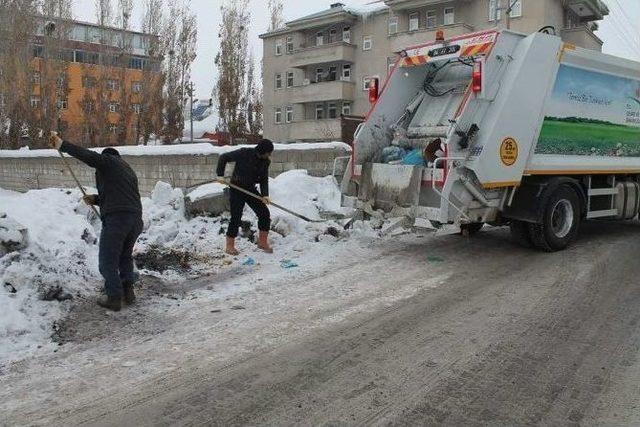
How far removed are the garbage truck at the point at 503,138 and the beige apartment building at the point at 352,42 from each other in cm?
2023

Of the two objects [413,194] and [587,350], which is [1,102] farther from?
[587,350]

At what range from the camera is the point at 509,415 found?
3275mm

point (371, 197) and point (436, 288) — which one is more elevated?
point (371, 197)

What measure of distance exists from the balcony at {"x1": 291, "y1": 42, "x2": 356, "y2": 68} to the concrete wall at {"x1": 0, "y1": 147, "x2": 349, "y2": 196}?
20791 mm

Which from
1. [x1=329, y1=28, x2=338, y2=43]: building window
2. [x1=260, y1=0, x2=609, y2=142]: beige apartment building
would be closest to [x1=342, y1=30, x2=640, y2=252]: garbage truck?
[x1=260, y1=0, x2=609, y2=142]: beige apartment building

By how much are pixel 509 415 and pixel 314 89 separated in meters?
35.0

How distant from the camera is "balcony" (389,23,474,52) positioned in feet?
96.4

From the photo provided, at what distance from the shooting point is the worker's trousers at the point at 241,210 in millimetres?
7543

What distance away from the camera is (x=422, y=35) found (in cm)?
3095

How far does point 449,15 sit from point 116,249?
29843 mm

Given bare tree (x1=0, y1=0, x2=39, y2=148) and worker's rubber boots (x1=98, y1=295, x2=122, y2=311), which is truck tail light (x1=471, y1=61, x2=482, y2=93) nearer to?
worker's rubber boots (x1=98, y1=295, x2=122, y2=311)

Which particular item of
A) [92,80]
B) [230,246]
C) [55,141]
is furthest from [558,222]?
[92,80]

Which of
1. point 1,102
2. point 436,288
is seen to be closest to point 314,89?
point 1,102

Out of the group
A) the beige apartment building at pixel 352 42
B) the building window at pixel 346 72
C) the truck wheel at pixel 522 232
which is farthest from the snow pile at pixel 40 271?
the building window at pixel 346 72
